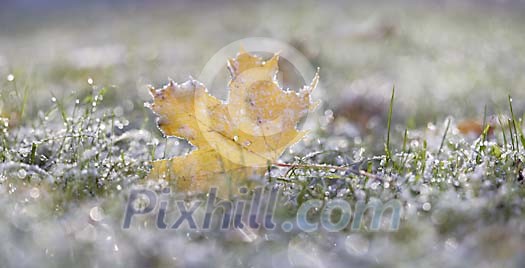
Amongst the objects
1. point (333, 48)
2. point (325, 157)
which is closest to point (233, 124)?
point (325, 157)

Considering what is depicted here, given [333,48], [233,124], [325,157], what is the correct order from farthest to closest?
[333,48], [325,157], [233,124]

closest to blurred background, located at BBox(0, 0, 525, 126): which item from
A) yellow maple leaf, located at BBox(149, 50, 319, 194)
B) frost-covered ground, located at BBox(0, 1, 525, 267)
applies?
frost-covered ground, located at BBox(0, 1, 525, 267)

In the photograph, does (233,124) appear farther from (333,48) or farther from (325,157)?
(333,48)

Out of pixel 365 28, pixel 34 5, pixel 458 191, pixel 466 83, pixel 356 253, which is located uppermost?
pixel 34 5

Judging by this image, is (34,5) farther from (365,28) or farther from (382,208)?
(382,208)

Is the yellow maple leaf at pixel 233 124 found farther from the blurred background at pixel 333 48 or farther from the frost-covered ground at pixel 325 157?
the blurred background at pixel 333 48

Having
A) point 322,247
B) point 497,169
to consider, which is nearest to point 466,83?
point 497,169
